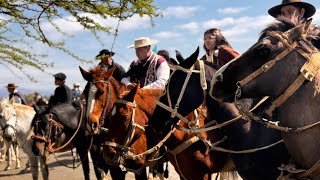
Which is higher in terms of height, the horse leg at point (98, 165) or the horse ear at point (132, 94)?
the horse ear at point (132, 94)

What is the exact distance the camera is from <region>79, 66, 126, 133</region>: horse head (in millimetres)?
5836

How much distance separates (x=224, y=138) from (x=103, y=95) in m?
2.33


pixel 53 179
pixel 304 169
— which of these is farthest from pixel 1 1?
pixel 53 179

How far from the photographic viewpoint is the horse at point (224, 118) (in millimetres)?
3852

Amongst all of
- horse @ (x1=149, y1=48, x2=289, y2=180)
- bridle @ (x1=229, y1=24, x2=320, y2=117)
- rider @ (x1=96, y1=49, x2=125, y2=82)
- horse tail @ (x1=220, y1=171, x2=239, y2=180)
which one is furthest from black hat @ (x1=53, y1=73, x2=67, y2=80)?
bridle @ (x1=229, y1=24, x2=320, y2=117)

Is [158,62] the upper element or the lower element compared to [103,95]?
upper

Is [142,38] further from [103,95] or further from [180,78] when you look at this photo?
[180,78]

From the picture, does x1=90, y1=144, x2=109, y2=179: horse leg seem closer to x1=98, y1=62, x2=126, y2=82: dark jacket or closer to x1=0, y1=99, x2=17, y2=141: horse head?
x1=98, y1=62, x2=126, y2=82: dark jacket

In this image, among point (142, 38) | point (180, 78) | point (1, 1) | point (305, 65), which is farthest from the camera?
point (142, 38)

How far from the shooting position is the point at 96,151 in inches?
318

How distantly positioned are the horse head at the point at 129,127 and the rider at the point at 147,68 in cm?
46

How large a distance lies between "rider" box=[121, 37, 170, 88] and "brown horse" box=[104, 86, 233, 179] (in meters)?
0.48

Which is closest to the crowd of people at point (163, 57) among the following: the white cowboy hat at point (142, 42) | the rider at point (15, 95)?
the white cowboy hat at point (142, 42)

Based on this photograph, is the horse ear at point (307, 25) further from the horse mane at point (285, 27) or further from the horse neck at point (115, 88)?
the horse neck at point (115, 88)
